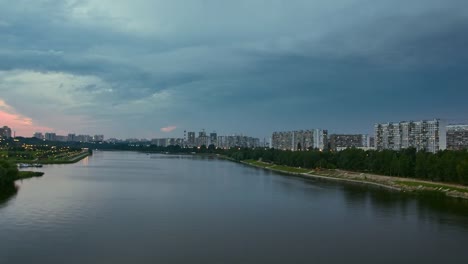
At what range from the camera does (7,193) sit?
16.0 m

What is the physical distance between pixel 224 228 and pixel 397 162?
15952 mm

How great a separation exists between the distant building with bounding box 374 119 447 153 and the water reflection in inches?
1181

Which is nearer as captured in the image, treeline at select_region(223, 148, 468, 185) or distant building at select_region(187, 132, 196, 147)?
treeline at select_region(223, 148, 468, 185)

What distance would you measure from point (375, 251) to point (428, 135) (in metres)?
33.0

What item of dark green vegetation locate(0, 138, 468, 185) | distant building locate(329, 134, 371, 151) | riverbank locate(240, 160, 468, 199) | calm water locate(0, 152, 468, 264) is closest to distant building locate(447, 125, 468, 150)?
dark green vegetation locate(0, 138, 468, 185)

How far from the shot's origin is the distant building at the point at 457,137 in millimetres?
37562

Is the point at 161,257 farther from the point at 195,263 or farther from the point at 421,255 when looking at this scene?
the point at 421,255

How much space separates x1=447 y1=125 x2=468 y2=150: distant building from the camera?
1479 inches

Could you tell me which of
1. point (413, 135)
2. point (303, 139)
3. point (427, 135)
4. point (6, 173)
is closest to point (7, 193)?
point (6, 173)

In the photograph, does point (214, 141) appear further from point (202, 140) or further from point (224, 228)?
point (224, 228)

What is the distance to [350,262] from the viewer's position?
8.01m

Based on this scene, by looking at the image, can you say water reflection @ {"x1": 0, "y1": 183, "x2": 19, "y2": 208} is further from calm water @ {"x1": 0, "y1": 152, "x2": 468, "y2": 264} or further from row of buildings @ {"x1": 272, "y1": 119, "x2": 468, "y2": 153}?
row of buildings @ {"x1": 272, "y1": 119, "x2": 468, "y2": 153}

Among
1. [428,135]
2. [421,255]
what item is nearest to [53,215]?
[421,255]

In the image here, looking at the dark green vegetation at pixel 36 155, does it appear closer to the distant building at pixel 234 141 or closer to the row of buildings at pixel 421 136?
the row of buildings at pixel 421 136
